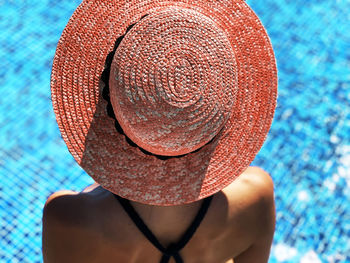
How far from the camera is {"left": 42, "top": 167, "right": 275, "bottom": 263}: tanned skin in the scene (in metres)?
1.49

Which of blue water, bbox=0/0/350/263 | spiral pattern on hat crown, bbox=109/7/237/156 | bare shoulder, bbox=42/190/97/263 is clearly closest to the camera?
spiral pattern on hat crown, bbox=109/7/237/156

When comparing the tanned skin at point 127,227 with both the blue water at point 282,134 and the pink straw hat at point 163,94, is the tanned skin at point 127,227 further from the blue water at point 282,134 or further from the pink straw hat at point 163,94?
the blue water at point 282,134

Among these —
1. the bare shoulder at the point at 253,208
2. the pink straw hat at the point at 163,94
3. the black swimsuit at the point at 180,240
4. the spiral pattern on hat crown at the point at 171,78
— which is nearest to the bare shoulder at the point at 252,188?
the bare shoulder at the point at 253,208

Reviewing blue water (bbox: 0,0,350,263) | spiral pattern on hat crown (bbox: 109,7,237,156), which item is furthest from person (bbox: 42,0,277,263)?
blue water (bbox: 0,0,350,263)

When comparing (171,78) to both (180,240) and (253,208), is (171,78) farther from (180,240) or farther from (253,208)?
(253,208)

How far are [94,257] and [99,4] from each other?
3.13ft

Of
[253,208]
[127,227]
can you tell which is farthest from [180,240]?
[253,208]

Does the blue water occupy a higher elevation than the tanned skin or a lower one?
lower

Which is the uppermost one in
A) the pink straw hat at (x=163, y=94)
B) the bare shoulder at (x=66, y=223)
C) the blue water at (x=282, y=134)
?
the pink straw hat at (x=163, y=94)

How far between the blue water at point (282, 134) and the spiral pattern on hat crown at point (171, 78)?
239 centimetres

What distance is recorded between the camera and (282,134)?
3.93 metres

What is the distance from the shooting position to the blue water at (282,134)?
3322mm

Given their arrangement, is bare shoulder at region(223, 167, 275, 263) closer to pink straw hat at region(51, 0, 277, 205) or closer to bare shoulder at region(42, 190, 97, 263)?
pink straw hat at region(51, 0, 277, 205)

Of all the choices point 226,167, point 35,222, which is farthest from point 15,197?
point 226,167
